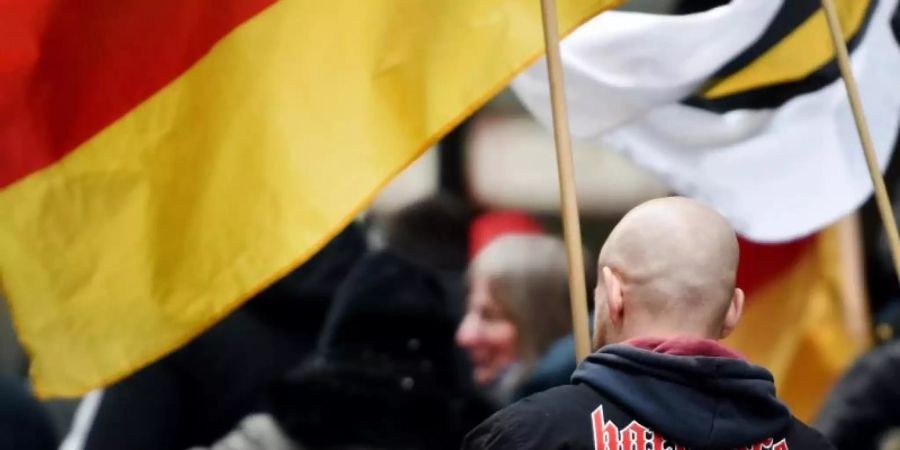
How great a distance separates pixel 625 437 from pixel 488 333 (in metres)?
1.71

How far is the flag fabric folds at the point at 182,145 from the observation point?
2375mm

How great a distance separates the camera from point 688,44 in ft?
10.8

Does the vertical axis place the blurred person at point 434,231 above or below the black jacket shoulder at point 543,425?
below

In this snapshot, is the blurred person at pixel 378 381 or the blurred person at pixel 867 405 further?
the blurred person at pixel 867 405

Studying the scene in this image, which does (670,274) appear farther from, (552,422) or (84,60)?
(84,60)

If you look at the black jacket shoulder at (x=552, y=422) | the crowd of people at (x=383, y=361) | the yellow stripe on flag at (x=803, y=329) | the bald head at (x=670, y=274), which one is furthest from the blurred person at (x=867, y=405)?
the black jacket shoulder at (x=552, y=422)

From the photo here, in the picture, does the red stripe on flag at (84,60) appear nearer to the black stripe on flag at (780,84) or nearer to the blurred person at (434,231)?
the blurred person at (434,231)

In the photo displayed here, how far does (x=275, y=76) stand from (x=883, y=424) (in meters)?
1.56

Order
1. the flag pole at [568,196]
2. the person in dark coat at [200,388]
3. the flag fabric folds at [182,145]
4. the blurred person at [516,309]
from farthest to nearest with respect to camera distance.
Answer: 1. the blurred person at [516,309]
2. the person in dark coat at [200,388]
3. the flag fabric folds at [182,145]
4. the flag pole at [568,196]

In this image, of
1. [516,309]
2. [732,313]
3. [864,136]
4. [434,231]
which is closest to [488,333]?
[516,309]

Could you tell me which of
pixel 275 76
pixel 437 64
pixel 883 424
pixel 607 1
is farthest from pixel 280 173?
pixel 883 424

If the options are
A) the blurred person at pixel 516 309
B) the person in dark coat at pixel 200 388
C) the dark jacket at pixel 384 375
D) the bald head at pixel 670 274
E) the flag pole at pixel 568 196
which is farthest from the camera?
the blurred person at pixel 516 309

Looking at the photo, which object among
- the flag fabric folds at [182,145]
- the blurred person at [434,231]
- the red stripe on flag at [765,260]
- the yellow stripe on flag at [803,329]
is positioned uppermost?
the flag fabric folds at [182,145]

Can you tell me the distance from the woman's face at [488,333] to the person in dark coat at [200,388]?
36 centimetres
